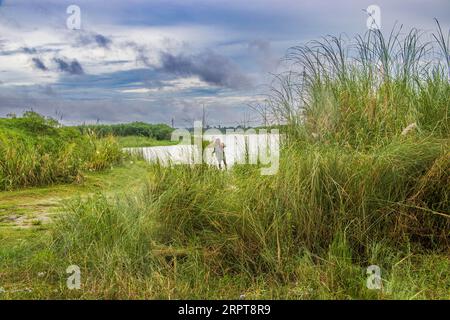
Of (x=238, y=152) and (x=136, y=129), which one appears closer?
(x=238, y=152)

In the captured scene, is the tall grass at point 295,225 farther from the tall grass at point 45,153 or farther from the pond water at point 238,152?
the tall grass at point 45,153

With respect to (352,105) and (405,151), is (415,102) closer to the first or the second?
(352,105)

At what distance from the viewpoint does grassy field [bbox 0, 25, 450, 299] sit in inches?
169

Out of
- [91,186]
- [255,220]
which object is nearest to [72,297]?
[255,220]

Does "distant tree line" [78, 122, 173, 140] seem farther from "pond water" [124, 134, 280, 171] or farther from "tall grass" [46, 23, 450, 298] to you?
"tall grass" [46, 23, 450, 298]

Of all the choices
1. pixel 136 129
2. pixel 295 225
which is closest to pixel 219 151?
pixel 295 225

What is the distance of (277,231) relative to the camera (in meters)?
4.59

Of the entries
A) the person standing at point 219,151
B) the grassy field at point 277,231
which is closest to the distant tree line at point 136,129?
the person standing at point 219,151

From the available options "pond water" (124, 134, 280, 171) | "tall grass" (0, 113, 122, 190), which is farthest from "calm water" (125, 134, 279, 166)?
"tall grass" (0, 113, 122, 190)

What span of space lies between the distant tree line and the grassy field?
5.81 metres

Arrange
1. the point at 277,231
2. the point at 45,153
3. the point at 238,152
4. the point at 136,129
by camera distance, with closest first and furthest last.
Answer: the point at 277,231 < the point at 238,152 < the point at 45,153 < the point at 136,129

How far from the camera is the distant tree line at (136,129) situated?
41.1 ft

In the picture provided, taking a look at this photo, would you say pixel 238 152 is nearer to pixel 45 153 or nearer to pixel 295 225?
pixel 295 225

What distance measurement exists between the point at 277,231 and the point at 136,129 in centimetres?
906
